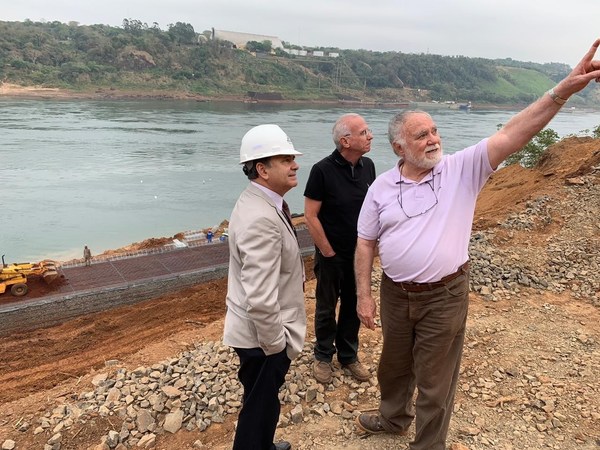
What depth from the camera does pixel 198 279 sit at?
818cm

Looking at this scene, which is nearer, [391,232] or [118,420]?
[391,232]

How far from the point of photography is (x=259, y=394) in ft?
7.10

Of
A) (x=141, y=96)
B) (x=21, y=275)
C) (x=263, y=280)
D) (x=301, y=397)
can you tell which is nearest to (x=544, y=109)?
(x=263, y=280)

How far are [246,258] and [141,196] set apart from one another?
1816 centimetres

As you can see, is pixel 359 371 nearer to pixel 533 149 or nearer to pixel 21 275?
pixel 21 275

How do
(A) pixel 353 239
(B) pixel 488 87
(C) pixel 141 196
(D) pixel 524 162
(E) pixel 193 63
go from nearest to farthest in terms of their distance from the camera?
1. (A) pixel 353 239
2. (D) pixel 524 162
3. (C) pixel 141 196
4. (E) pixel 193 63
5. (B) pixel 488 87

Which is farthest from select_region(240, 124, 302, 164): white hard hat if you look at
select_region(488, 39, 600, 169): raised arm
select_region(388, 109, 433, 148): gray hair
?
select_region(488, 39, 600, 169): raised arm

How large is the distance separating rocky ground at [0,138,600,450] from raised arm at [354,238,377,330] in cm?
80

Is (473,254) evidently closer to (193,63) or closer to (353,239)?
(353,239)

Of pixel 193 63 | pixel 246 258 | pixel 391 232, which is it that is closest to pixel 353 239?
→ pixel 391 232

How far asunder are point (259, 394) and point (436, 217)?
1134mm

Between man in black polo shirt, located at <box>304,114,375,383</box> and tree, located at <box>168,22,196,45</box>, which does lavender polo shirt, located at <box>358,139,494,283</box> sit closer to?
man in black polo shirt, located at <box>304,114,375,383</box>

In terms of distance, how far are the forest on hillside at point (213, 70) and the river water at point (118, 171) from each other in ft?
54.1

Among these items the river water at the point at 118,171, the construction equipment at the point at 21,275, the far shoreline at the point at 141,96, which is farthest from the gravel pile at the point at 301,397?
the far shoreline at the point at 141,96
